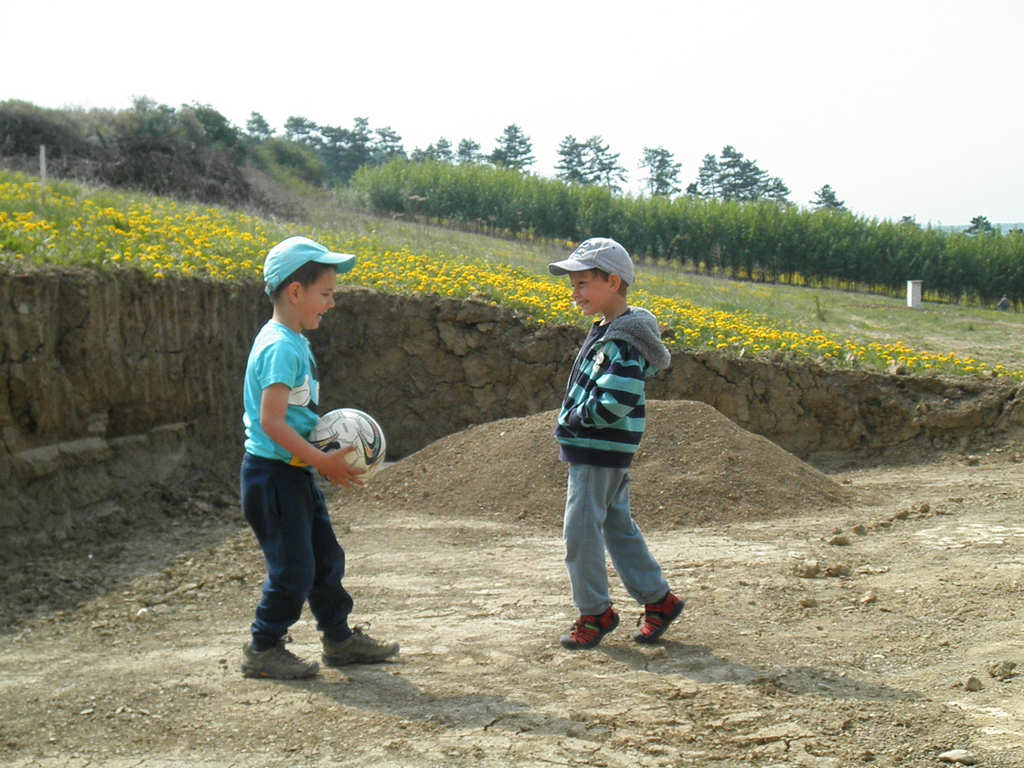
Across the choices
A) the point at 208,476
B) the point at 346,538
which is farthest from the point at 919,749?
the point at 208,476

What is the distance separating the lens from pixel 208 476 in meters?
9.80

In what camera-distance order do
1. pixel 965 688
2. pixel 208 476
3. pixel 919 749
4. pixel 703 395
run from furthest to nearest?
pixel 703 395 → pixel 208 476 → pixel 965 688 → pixel 919 749

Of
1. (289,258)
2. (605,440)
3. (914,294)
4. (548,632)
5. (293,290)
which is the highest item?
(914,294)

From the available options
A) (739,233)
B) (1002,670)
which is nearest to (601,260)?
(1002,670)

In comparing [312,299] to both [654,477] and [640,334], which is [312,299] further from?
[654,477]

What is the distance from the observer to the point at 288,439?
13.7 feet

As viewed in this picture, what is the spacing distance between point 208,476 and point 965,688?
721 centimetres

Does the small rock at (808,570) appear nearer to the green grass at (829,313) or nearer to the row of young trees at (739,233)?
the green grass at (829,313)

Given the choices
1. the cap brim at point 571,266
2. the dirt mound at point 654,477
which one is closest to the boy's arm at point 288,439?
the cap brim at point 571,266

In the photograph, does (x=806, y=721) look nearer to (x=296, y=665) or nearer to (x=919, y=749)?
(x=919, y=749)

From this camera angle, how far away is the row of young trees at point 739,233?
4200cm

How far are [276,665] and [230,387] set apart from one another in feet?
21.3

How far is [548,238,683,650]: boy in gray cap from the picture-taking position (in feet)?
15.4

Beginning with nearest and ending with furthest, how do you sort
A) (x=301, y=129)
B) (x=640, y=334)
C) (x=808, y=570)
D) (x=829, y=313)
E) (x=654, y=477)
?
1. (x=640, y=334)
2. (x=808, y=570)
3. (x=654, y=477)
4. (x=829, y=313)
5. (x=301, y=129)
